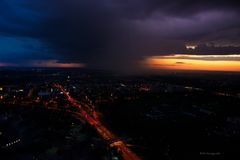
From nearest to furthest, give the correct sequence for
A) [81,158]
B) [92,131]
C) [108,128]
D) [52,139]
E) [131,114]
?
[81,158] < [52,139] < [92,131] < [108,128] < [131,114]

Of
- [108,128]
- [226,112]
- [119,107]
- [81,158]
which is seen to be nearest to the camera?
[81,158]

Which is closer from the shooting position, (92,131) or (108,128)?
(92,131)

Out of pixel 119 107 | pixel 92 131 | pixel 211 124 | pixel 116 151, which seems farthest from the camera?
pixel 119 107

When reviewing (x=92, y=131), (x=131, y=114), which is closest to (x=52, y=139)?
(x=92, y=131)

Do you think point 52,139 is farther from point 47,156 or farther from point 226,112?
point 226,112

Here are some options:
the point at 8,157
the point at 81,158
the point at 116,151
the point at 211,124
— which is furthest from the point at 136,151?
the point at 211,124

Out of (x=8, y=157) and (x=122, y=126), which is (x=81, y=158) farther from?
(x=122, y=126)

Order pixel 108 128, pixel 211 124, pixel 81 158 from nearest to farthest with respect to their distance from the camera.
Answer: pixel 81 158 → pixel 108 128 → pixel 211 124

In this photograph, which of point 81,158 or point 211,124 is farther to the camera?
point 211,124
